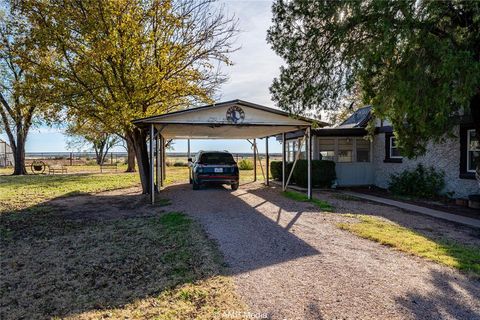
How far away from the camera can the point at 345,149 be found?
656 inches

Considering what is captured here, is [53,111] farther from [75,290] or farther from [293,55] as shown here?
[75,290]

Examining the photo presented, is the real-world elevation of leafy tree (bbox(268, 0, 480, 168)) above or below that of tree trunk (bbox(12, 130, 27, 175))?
above

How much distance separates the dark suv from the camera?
14.7 meters

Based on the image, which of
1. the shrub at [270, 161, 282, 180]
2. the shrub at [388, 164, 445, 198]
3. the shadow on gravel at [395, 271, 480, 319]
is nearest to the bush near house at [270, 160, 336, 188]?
the shrub at [388, 164, 445, 198]

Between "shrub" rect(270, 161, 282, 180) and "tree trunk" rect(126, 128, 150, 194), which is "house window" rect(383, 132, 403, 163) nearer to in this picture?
"shrub" rect(270, 161, 282, 180)

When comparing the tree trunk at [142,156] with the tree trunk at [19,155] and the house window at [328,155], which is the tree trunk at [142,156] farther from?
the tree trunk at [19,155]

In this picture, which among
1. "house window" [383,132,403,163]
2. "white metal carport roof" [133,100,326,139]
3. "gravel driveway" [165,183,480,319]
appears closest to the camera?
"gravel driveway" [165,183,480,319]

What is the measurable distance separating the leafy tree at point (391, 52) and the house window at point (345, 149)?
23.0 ft

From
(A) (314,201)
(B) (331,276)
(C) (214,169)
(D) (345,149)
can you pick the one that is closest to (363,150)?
(D) (345,149)

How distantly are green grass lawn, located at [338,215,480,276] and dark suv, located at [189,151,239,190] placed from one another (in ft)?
24.9

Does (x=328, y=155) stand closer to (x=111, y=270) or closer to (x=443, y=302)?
(x=443, y=302)

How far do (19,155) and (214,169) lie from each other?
21.2 meters

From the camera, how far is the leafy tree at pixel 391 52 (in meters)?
6.68

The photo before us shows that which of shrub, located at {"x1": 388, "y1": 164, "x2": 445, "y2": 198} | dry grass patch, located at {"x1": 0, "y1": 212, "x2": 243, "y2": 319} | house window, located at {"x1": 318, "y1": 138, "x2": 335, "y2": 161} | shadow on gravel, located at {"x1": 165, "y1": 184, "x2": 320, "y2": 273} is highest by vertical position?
house window, located at {"x1": 318, "y1": 138, "x2": 335, "y2": 161}
